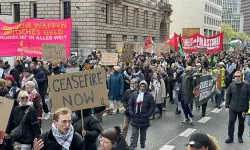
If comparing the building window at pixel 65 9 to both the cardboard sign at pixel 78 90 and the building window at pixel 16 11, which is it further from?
the cardboard sign at pixel 78 90

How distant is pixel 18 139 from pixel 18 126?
7.6 inches

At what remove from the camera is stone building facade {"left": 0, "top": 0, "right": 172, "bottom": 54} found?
34125 mm

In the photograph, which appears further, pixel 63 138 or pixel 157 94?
pixel 157 94

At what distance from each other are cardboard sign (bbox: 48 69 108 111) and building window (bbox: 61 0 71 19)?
31.9 m

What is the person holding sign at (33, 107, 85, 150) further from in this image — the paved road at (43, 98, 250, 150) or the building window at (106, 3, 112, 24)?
the building window at (106, 3, 112, 24)

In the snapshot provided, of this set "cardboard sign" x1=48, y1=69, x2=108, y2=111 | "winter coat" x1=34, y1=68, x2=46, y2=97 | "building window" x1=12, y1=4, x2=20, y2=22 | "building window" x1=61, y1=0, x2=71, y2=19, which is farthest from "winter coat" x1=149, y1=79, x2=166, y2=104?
"building window" x1=12, y1=4, x2=20, y2=22

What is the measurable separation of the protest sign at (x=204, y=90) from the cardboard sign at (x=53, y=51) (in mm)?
4999

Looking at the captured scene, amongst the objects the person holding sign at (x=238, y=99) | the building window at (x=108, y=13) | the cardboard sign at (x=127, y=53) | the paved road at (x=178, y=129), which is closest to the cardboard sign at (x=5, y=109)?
the paved road at (x=178, y=129)

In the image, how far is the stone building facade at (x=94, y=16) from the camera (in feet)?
112

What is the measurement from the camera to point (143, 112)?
7066mm

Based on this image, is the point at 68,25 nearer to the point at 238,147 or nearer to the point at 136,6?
the point at 238,147

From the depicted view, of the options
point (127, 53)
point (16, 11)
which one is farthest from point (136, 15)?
point (127, 53)

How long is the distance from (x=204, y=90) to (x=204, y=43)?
10578mm

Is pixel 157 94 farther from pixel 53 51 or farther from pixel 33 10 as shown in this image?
pixel 33 10
